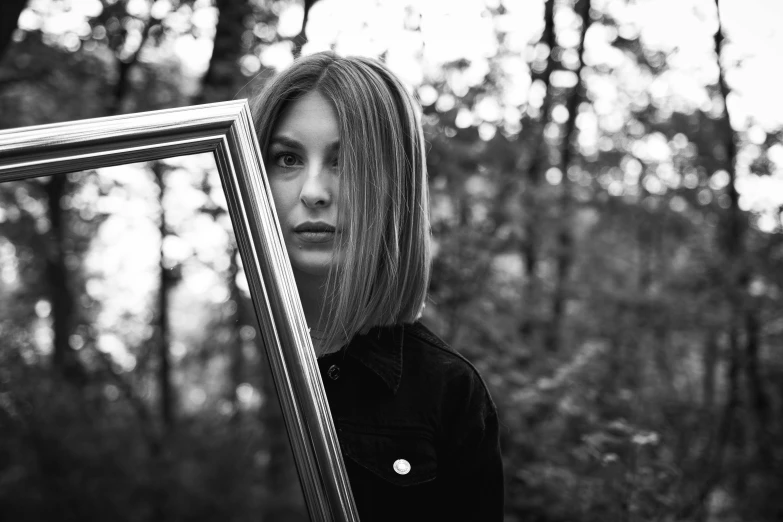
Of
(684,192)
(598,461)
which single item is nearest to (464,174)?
(598,461)

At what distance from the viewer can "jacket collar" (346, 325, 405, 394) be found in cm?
126

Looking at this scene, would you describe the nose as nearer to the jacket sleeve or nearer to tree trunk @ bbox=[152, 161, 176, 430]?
the jacket sleeve

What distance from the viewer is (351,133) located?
1.20 meters

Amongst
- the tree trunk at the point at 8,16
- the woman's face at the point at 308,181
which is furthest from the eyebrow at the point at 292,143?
the tree trunk at the point at 8,16

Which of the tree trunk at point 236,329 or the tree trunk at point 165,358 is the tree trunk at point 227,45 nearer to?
the tree trunk at point 236,329

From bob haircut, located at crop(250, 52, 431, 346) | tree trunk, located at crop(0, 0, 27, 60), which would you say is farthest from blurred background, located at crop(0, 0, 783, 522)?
bob haircut, located at crop(250, 52, 431, 346)

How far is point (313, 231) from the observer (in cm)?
119

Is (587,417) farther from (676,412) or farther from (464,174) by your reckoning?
(676,412)

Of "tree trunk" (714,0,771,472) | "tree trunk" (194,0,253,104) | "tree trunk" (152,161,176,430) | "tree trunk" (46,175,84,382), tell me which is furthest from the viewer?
"tree trunk" (152,161,176,430)

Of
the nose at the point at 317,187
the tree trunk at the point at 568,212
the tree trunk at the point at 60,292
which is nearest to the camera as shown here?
the nose at the point at 317,187

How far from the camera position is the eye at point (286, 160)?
48.1 inches

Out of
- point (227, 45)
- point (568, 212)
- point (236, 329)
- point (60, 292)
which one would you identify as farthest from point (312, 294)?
point (60, 292)

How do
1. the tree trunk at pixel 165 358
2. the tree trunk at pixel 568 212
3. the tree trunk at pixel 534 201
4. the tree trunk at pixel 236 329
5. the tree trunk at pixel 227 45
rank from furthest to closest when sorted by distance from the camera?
1. the tree trunk at pixel 165 358
2. the tree trunk at pixel 568 212
3. the tree trunk at pixel 236 329
4. the tree trunk at pixel 534 201
5. the tree trunk at pixel 227 45

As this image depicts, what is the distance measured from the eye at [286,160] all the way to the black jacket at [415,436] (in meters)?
0.36
